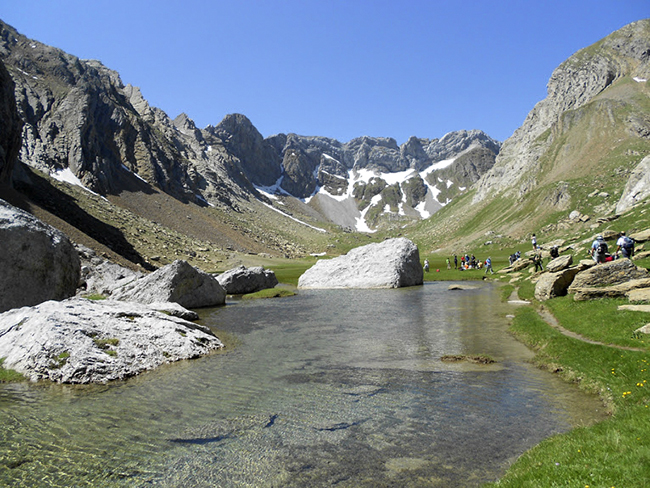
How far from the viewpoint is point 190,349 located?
66.1 feet

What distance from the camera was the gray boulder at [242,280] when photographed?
5272 cm

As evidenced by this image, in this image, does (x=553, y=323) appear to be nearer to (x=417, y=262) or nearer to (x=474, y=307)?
(x=474, y=307)

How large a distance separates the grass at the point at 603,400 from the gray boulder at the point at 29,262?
2968 centimetres

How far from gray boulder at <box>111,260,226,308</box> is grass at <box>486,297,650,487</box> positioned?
29371 mm

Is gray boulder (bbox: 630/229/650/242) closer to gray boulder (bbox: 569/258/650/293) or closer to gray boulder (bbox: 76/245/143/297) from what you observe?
gray boulder (bbox: 569/258/650/293)

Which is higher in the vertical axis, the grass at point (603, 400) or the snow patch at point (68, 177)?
the snow patch at point (68, 177)

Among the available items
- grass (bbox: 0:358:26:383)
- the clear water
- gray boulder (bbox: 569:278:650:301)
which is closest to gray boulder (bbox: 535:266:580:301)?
gray boulder (bbox: 569:278:650:301)

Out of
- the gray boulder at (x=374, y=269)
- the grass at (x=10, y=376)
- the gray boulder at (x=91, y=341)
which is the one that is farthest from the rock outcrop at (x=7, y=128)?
the grass at (x=10, y=376)

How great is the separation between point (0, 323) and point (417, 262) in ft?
164

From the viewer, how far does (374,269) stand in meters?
57.4

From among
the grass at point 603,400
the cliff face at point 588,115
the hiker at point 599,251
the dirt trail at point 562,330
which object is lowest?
the grass at point 603,400

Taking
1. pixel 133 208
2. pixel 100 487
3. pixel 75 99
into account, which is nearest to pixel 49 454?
pixel 100 487

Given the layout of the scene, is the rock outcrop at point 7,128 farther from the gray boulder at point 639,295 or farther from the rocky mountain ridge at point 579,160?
the rocky mountain ridge at point 579,160

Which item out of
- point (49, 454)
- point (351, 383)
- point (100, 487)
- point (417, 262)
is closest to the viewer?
point (100, 487)
